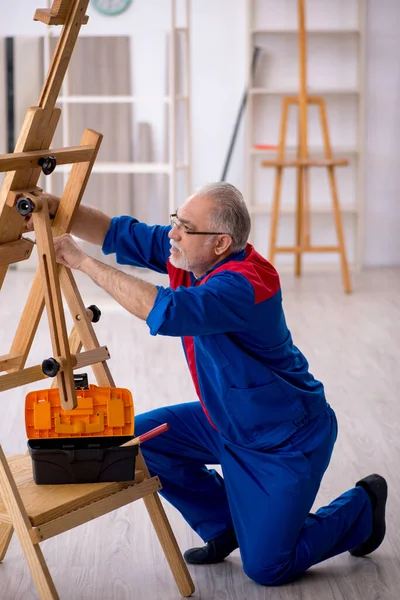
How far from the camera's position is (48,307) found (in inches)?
83.0

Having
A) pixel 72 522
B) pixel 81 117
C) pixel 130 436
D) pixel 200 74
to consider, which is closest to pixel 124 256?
pixel 130 436

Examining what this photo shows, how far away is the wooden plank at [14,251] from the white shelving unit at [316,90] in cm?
515

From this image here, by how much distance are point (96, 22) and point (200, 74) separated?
2.96 feet

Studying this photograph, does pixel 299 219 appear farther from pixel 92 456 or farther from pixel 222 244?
pixel 92 456

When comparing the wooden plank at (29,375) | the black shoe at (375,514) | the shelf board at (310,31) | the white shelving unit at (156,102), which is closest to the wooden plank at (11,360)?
the wooden plank at (29,375)

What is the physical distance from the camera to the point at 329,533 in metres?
2.53

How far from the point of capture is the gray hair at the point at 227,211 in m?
2.43

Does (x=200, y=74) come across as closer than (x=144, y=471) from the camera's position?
No

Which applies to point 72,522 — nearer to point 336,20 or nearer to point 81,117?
point 81,117

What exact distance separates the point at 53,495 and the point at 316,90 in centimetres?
536

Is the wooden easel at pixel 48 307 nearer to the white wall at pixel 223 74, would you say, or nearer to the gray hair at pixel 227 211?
the gray hair at pixel 227 211

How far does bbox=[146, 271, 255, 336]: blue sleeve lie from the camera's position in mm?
2195

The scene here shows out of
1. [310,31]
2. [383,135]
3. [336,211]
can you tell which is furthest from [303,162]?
[383,135]

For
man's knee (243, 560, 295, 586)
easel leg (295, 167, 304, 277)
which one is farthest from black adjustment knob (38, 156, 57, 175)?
easel leg (295, 167, 304, 277)
